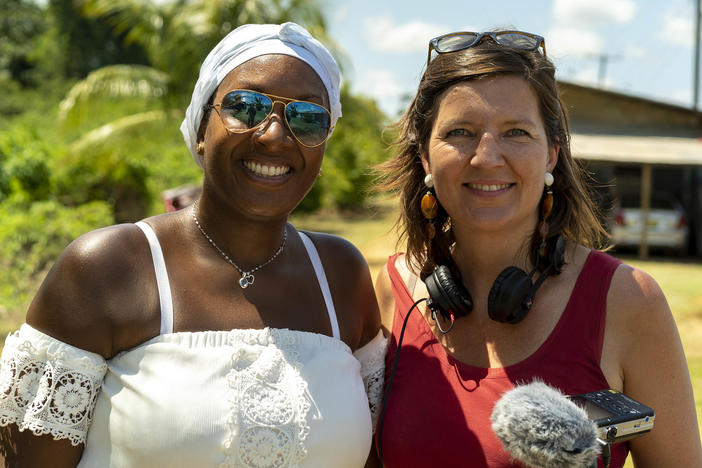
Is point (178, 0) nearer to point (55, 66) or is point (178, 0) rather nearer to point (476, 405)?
point (476, 405)

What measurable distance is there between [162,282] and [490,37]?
154 cm

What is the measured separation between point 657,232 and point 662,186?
5.92m

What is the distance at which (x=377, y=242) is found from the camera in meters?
20.6

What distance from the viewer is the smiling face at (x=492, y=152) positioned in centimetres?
254

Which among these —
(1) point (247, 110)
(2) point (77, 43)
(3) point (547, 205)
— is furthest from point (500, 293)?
(2) point (77, 43)

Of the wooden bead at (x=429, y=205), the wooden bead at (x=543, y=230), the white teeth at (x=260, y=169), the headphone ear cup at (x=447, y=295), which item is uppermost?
the white teeth at (x=260, y=169)

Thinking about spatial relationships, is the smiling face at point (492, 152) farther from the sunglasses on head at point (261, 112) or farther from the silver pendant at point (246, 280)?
the silver pendant at point (246, 280)

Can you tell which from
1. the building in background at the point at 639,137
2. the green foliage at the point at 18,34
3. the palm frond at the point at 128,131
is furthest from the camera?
the green foliage at the point at 18,34

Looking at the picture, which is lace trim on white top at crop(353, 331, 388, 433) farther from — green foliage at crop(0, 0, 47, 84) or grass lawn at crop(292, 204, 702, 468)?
green foliage at crop(0, 0, 47, 84)

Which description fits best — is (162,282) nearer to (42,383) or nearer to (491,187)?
(42,383)

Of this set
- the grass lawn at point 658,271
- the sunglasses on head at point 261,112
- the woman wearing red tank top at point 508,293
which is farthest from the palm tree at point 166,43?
the sunglasses on head at point 261,112

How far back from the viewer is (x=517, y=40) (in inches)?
106

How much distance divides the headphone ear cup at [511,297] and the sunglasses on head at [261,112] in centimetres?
87

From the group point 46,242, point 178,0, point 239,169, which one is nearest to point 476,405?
point 239,169
